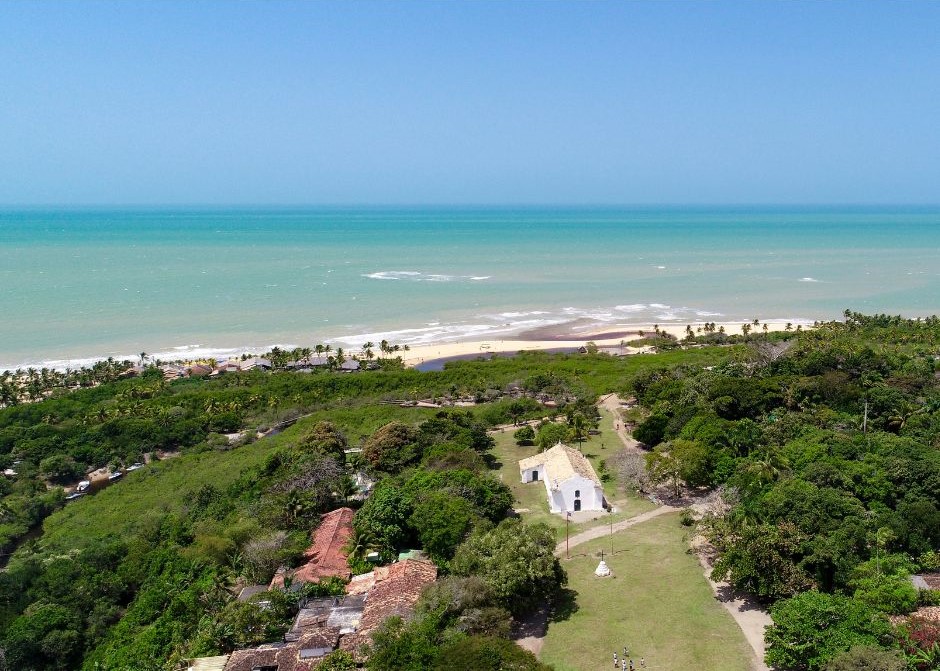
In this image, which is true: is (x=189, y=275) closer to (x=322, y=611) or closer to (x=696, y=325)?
(x=696, y=325)

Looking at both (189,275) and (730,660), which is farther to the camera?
(189,275)

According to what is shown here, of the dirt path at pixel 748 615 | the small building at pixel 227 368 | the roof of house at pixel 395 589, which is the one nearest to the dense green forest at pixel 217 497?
the roof of house at pixel 395 589

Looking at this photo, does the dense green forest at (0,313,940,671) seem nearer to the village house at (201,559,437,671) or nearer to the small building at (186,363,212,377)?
the village house at (201,559,437,671)

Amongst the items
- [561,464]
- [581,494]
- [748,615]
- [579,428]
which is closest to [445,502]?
[581,494]

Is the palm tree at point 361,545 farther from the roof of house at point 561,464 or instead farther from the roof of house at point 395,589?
the roof of house at point 561,464

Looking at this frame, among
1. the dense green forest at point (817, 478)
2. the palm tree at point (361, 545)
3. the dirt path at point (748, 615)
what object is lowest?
the dirt path at point (748, 615)

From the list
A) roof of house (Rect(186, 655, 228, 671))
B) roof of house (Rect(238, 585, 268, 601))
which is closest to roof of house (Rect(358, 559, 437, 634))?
roof of house (Rect(238, 585, 268, 601))

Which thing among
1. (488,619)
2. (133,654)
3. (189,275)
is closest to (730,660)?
(488,619)
